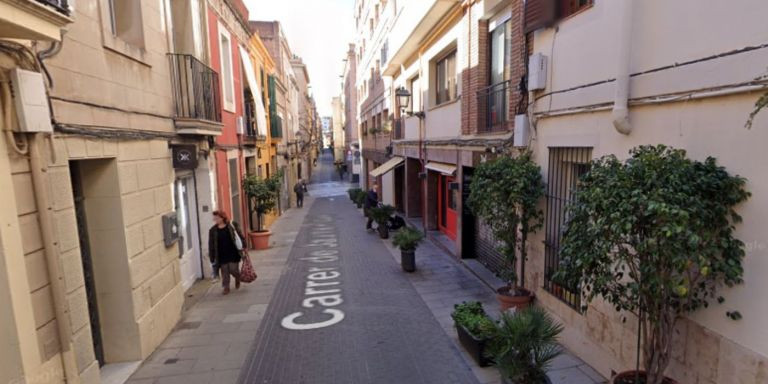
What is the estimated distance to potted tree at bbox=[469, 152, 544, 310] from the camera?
18.7 ft

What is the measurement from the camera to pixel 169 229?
6.11 metres

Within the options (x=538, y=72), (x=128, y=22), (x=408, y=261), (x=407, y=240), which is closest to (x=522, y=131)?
(x=538, y=72)

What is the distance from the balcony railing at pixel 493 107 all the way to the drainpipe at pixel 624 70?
3.06 m

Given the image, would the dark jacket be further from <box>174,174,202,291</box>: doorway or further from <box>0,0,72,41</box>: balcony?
<box>0,0,72,41</box>: balcony

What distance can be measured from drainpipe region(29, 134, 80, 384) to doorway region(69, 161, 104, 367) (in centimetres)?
105

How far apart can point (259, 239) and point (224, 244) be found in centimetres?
428

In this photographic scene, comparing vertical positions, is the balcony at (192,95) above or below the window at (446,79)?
below

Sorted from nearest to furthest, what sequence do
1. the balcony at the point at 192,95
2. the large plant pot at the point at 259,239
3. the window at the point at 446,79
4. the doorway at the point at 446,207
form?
the balcony at the point at 192,95
the window at the point at 446,79
the doorway at the point at 446,207
the large plant pot at the point at 259,239

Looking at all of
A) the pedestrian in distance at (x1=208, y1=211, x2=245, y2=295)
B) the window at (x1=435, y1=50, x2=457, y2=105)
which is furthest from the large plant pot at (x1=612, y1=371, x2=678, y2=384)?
the window at (x1=435, y1=50, x2=457, y2=105)

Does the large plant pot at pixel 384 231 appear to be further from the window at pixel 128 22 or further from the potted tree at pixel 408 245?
the window at pixel 128 22

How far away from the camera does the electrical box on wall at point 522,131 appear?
20.0 ft

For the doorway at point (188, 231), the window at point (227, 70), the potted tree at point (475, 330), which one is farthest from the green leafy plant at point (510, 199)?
the window at point (227, 70)

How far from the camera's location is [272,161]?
59.5 ft

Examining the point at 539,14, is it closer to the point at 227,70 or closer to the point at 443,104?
the point at 443,104
